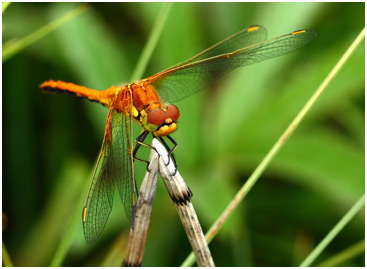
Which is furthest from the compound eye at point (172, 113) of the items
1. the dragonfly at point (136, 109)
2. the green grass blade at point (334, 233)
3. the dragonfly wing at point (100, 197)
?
the green grass blade at point (334, 233)

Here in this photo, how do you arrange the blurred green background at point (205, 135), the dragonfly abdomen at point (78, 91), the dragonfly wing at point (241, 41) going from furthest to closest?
the blurred green background at point (205, 135) < the dragonfly wing at point (241, 41) < the dragonfly abdomen at point (78, 91)

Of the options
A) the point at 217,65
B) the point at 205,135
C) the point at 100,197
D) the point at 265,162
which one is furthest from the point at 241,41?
the point at 100,197

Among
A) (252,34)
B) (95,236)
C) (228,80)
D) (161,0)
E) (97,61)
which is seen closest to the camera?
(95,236)

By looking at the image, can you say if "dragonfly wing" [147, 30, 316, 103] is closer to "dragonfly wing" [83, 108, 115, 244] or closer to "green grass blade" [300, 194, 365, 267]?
"dragonfly wing" [83, 108, 115, 244]

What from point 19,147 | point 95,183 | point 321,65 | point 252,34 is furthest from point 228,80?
point 95,183

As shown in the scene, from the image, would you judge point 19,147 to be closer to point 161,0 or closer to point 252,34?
point 161,0

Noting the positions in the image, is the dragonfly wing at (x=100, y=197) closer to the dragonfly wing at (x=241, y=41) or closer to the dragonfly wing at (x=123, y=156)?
the dragonfly wing at (x=123, y=156)
